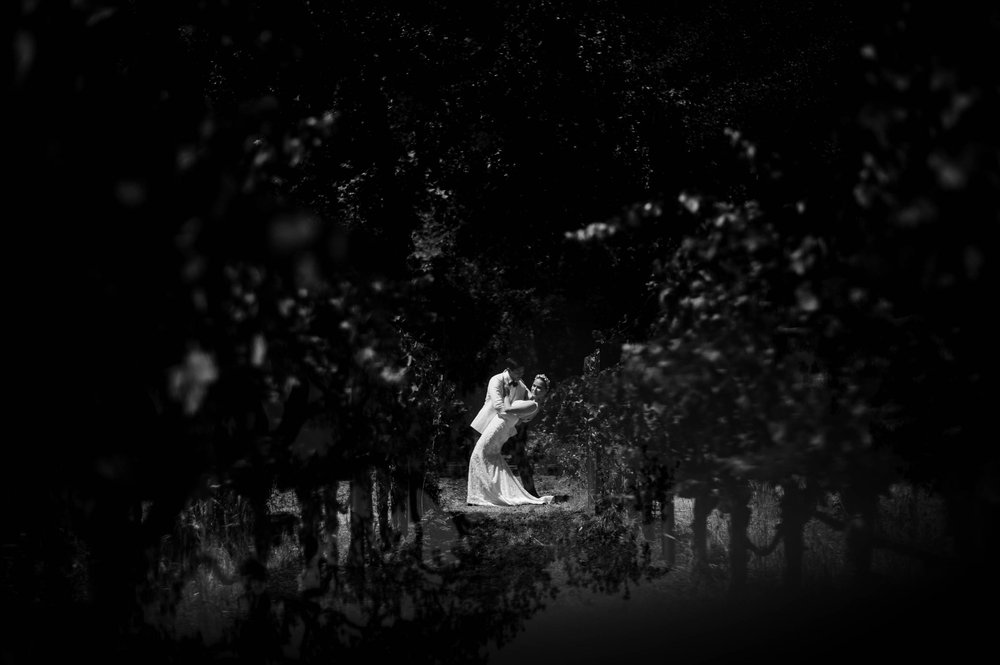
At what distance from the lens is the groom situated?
1528 cm

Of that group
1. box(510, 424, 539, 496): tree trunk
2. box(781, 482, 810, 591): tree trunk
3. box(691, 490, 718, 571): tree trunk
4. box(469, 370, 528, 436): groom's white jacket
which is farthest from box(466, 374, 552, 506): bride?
box(781, 482, 810, 591): tree trunk

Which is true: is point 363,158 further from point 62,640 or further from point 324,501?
point 62,640

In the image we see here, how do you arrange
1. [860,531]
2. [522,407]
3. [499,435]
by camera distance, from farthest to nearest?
[499,435] < [522,407] < [860,531]

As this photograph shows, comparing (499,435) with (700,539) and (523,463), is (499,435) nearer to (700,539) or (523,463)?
(523,463)

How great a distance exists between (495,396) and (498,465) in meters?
1.27

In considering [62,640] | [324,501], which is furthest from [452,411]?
[62,640]

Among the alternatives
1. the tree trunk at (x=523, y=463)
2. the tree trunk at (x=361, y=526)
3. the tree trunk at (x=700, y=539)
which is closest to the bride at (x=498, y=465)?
the tree trunk at (x=523, y=463)

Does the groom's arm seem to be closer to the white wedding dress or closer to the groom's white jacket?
the groom's white jacket

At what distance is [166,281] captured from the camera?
2.96 m

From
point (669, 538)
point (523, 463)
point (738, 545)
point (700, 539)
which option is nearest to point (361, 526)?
point (738, 545)

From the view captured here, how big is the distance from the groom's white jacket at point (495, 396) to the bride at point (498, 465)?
11 cm

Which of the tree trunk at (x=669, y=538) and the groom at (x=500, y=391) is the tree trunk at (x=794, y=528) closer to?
the tree trunk at (x=669, y=538)

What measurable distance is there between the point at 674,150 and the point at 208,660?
8.46 metres

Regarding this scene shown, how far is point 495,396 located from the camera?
50.1ft
